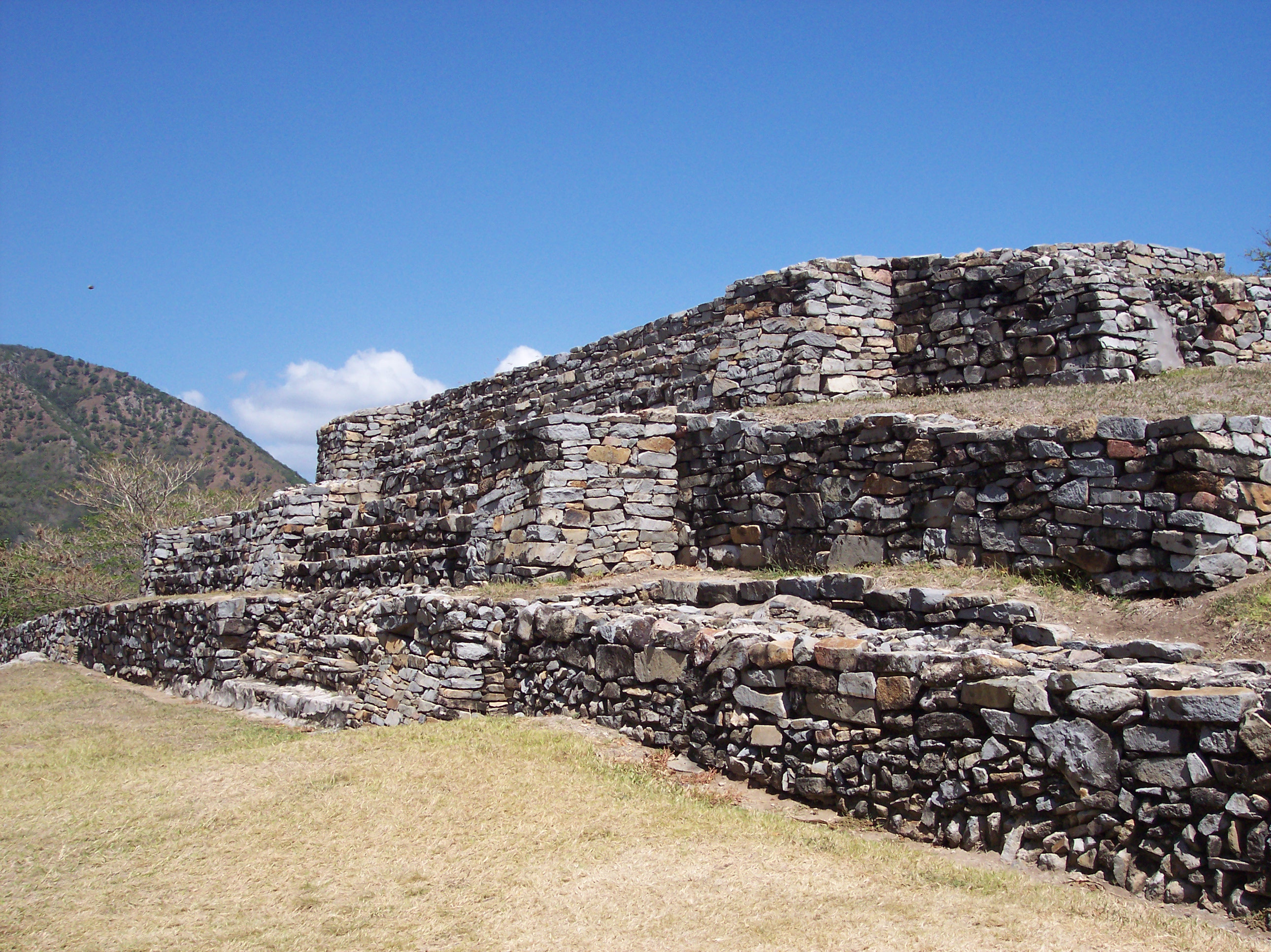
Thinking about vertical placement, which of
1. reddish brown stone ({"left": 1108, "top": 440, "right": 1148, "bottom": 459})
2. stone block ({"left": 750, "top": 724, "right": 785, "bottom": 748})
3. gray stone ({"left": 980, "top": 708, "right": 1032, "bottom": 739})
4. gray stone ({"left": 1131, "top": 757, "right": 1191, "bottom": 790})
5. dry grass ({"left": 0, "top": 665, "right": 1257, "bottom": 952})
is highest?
reddish brown stone ({"left": 1108, "top": 440, "right": 1148, "bottom": 459})

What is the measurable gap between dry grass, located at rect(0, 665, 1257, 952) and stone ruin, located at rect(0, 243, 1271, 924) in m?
0.56

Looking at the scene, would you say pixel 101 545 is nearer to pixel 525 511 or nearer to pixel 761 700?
pixel 525 511

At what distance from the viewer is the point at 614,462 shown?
12.9 m

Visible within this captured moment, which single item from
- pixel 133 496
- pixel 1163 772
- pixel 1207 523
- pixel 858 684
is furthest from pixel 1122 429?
pixel 133 496

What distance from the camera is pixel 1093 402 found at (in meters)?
11.6

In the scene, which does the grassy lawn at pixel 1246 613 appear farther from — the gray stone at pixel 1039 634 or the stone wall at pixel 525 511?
the stone wall at pixel 525 511

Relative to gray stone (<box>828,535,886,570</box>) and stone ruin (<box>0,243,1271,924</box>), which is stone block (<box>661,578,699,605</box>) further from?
gray stone (<box>828,535,886,570</box>)

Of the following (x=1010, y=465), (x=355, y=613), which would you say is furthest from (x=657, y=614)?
(x=355, y=613)

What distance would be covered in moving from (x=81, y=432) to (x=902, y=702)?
84.5 meters

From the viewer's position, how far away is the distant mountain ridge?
67.2 meters

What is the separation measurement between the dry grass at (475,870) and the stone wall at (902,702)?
1.18ft

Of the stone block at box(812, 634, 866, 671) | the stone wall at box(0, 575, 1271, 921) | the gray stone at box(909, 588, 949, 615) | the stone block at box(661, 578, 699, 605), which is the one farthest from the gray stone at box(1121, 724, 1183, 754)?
the stone block at box(661, 578, 699, 605)

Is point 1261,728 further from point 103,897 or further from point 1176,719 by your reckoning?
point 103,897

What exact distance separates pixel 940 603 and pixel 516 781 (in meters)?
3.88
